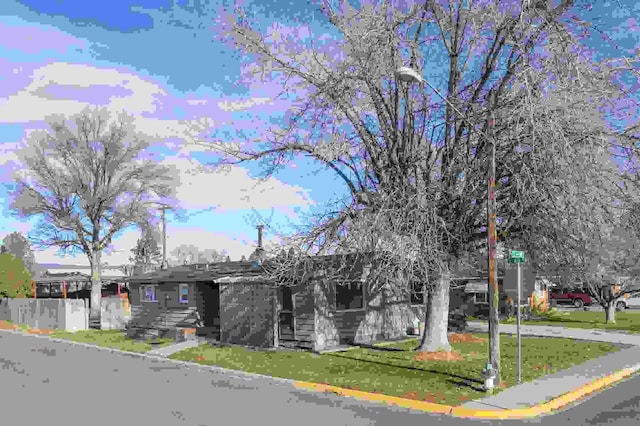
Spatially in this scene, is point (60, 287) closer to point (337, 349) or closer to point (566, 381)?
point (337, 349)

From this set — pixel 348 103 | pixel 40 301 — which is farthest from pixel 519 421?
pixel 40 301

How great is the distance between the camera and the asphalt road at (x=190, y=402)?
1090 cm

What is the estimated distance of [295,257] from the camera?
60.1 feet

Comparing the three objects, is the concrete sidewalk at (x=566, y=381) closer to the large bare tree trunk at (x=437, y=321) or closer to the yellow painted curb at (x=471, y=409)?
the yellow painted curb at (x=471, y=409)

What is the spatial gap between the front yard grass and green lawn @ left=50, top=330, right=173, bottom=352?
2899 mm

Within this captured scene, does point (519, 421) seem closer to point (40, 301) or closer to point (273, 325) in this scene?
point (273, 325)

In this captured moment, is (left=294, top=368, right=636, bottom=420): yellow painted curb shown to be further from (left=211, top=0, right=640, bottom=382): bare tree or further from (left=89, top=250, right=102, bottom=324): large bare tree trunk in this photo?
(left=89, top=250, right=102, bottom=324): large bare tree trunk

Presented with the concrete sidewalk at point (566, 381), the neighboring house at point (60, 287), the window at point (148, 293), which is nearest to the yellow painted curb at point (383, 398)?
the concrete sidewalk at point (566, 381)

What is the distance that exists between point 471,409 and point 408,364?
584 centimetres

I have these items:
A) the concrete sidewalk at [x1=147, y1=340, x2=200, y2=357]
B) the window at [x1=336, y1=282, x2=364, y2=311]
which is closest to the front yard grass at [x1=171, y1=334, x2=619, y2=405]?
the concrete sidewalk at [x1=147, y1=340, x2=200, y2=357]

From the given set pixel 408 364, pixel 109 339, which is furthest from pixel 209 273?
pixel 408 364

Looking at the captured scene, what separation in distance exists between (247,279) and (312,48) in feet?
29.3

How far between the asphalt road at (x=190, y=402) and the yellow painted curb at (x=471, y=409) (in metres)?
0.32

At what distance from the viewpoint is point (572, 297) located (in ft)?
169
